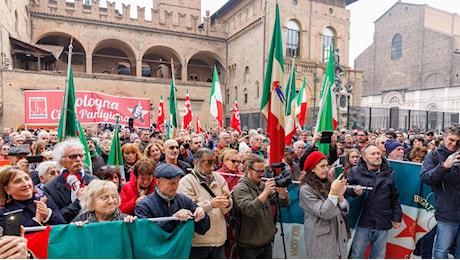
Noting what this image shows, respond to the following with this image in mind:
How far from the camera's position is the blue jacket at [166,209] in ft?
9.43

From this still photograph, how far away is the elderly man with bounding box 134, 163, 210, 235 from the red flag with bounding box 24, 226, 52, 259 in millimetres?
739

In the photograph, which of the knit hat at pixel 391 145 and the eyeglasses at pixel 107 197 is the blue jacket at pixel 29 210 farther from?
the knit hat at pixel 391 145

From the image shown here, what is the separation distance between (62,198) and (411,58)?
5049 cm

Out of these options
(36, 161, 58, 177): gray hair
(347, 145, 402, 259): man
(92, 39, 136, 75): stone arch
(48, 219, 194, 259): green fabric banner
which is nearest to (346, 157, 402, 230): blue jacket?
(347, 145, 402, 259): man

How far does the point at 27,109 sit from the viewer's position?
7578 mm

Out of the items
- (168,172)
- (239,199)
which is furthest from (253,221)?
(168,172)

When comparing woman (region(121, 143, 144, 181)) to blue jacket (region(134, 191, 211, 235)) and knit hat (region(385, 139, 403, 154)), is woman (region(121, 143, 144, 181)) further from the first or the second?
knit hat (region(385, 139, 403, 154))

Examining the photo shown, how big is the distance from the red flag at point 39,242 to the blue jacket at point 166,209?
739mm

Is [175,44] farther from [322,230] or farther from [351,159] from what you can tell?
[322,230]

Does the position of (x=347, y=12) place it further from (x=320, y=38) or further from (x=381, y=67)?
(x=381, y=67)

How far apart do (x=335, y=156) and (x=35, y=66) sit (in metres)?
30.5

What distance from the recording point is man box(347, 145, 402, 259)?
365cm

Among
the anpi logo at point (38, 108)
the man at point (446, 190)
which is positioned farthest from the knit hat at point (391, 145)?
the anpi logo at point (38, 108)

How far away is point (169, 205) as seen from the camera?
9.68 ft
